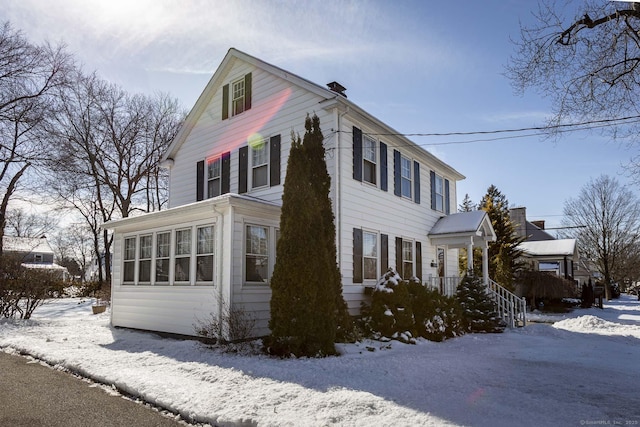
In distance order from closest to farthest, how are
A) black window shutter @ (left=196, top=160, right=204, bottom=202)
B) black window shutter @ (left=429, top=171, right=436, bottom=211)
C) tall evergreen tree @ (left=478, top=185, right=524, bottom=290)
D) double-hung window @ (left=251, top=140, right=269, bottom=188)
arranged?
double-hung window @ (left=251, top=140, right=269, bottom=188) < black window shutter @ (left=196, top=160, right=204, bottom=202) < black window shutter @ (left=429, top=171, right=436, bottom=211) < tall evergreen tree @ (left=478, top=185, right=524, bottom=290)

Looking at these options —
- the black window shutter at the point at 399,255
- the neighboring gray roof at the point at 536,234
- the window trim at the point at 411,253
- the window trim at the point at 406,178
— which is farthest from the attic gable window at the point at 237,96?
the neighboring gray roof at the point at 536,234

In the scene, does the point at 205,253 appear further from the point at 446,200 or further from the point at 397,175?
the point at 446,200

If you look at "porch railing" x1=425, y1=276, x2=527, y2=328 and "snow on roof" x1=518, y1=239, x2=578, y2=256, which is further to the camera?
"snow on roof" x1=518, y1=239, x2=578, y2=256

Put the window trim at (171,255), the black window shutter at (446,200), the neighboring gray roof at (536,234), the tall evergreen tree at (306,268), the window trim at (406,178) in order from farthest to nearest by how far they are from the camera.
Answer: the neighboring gray roof at (536,234) → the black window shutter at (446,200) → the window trim at (406,178) → the window trim at (171,255) → the tall evergreen tree at (306,268)

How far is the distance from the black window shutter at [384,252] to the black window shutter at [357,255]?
1190 millimetres

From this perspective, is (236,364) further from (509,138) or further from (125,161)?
(125,161)

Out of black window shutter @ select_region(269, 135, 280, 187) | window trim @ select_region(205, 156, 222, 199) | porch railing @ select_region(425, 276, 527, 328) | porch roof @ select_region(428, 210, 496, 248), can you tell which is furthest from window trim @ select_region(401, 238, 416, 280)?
window trim @ select_region(205, 156, 222, 199)

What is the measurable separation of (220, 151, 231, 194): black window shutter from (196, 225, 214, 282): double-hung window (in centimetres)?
338

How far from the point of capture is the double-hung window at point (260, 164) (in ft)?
40.7

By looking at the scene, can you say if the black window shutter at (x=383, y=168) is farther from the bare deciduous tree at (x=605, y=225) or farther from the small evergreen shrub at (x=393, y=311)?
the bare deciduous tree at (x=605, y=225)

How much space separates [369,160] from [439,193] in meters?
5.66

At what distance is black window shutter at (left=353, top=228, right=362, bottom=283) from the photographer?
11.3 meters

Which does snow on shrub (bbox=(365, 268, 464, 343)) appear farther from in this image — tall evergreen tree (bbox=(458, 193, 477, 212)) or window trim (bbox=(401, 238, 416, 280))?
tall evergreen tree (bbox=(458, 193, 477, 212))

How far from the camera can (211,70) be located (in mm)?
14273
